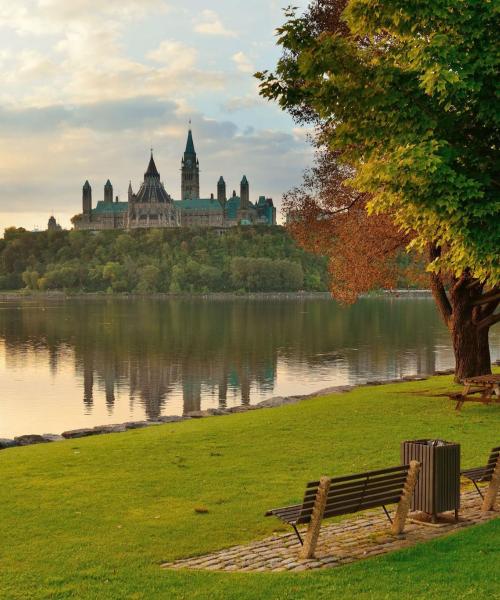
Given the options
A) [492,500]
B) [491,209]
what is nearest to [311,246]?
[491,209]

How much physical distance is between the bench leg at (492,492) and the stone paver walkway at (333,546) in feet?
0.56

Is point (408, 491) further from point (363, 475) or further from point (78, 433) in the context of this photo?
point (78, 433)

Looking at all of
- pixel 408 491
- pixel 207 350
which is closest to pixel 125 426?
pixel 408 491

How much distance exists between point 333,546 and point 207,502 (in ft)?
9.75

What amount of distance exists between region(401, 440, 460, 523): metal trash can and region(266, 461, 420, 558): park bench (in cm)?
49


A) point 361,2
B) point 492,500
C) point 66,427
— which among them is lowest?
point 66,427

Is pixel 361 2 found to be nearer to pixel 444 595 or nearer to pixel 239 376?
pixel 444 595

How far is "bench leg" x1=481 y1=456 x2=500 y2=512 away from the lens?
1074 cm

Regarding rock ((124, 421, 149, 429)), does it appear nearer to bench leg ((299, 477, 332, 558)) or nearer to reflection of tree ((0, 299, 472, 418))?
reflection of tree ((0, 299, 472, 418))

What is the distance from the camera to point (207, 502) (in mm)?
11883

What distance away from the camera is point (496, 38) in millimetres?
12195

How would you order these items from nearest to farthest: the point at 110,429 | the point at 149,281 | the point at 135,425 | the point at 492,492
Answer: the point at 492,492, the point at 110,429, the point at 135,425, the point at 149,281

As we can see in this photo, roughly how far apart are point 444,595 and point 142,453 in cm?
930

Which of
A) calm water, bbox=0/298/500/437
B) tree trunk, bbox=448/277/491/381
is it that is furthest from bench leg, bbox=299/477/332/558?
calm water, bbox=0/298/500/437
